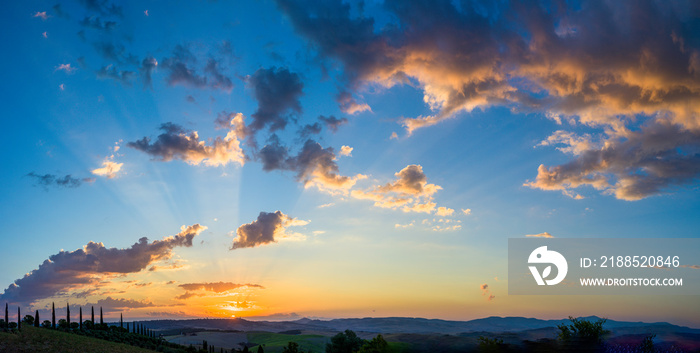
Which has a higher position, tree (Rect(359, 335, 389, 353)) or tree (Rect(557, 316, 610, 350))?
tree (Rect(359, 335, 389, 353))

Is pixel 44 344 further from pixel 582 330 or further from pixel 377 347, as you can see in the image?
pixel 582 330

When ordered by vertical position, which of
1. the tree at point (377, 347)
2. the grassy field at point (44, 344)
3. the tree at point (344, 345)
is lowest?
the tree at point (344, 345)

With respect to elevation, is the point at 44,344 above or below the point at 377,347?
below

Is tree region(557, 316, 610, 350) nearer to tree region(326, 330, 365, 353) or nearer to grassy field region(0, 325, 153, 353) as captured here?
tree region(326, 330, 365, 353)

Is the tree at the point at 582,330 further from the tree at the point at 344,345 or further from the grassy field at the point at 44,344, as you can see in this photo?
the grassy field at the point at 44,344

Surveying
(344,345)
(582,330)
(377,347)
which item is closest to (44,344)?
(377,347)

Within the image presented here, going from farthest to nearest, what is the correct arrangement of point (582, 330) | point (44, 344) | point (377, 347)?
1. point (44, 344)
2. point (582, 330)
3. point (377, 347)

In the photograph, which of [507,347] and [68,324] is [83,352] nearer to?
[68,324]

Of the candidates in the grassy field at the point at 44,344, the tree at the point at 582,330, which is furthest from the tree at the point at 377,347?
the grassy field at the point at 44,344

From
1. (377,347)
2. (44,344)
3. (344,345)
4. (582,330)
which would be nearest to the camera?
(377,347)

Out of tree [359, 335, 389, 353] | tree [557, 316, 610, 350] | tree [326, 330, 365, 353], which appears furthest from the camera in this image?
tree [326, 330, 365, 353]

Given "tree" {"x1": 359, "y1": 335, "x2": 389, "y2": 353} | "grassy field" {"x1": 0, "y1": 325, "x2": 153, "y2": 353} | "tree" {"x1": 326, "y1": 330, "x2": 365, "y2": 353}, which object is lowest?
"tree" {"x1": 326, "y1": 330, "x2": 365, "y2": 353}

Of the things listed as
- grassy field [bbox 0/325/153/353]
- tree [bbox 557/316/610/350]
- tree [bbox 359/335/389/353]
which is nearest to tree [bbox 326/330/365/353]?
grassy field [bbox 0/325/153/353]

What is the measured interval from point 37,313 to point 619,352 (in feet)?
312
